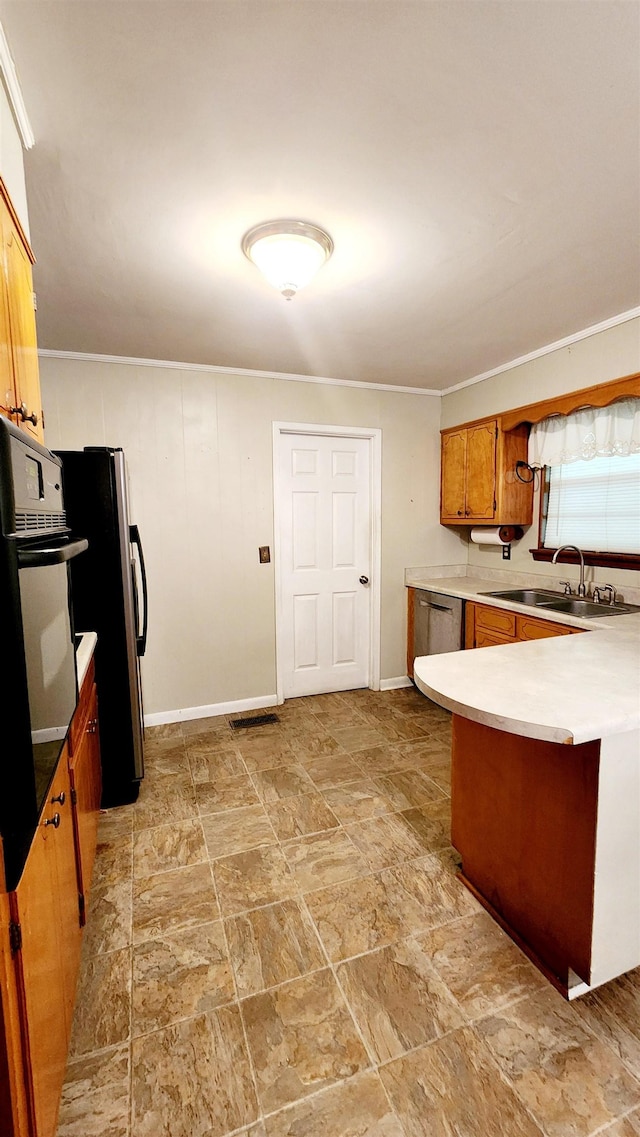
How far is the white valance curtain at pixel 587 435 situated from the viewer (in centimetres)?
275

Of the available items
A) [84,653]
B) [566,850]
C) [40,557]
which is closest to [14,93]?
[40,557]

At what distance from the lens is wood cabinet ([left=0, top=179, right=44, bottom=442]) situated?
1.13 meters

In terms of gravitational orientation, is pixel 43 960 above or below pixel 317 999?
above

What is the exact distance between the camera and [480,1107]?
1.17 meters

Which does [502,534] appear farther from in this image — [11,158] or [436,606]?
[11,158]

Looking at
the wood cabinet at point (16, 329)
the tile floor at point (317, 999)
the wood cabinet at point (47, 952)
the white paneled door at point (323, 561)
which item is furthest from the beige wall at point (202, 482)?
the wood cabinet at point (47, 952)

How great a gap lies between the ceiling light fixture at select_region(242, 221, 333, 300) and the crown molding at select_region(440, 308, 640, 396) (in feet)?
5.60

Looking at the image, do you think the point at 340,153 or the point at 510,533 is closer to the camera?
the point at 340,153

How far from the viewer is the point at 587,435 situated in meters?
2.98

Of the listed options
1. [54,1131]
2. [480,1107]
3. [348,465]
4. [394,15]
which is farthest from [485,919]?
[348,465]

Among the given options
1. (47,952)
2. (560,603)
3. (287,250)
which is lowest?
(47,952)

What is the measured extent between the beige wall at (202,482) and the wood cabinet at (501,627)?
1129 mm

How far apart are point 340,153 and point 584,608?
2569mm

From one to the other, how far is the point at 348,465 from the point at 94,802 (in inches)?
112
